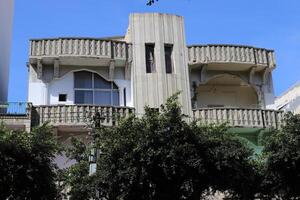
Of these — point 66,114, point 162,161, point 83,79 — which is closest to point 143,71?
point 83,79

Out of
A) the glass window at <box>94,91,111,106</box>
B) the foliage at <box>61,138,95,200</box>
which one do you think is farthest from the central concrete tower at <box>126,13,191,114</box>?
the foliage at <box>61,138,95,200</box>

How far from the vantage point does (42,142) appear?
21.0m

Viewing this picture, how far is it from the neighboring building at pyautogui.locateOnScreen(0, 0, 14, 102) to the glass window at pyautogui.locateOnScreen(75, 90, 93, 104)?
190 inches

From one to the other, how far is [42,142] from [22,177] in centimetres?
154

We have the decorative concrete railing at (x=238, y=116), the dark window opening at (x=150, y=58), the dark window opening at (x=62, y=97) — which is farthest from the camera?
the dark window opening at (x=150, y=58)

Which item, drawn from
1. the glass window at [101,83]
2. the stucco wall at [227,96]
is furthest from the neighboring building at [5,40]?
the stucco wall at [227,96]

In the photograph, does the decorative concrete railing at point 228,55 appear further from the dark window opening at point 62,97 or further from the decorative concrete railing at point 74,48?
the dark window opening at point 62,97

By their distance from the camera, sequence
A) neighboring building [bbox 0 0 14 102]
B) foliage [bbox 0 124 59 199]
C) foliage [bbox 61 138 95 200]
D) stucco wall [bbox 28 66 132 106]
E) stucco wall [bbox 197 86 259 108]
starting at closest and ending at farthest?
foliage [bbox 0 124 59 199] < foliage [bbox 61 138 95 200] < stucco wall [bbox 28 66 132 106] < neighboring building [bbox 0 0 14 102] < stucco wall [bbox 197 86 259 108]

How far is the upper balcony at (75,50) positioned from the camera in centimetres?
3028

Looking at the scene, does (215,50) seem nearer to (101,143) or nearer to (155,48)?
(155,48)

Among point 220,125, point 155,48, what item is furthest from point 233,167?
point 155,48

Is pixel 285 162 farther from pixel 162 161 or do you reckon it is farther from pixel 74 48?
pixel 74 48

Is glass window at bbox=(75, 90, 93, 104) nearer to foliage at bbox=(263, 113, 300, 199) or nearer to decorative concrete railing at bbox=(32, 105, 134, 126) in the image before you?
decorative concrete railing at bbox=(32, 105, 134, 126)

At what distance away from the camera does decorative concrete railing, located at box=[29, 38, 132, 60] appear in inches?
1193
